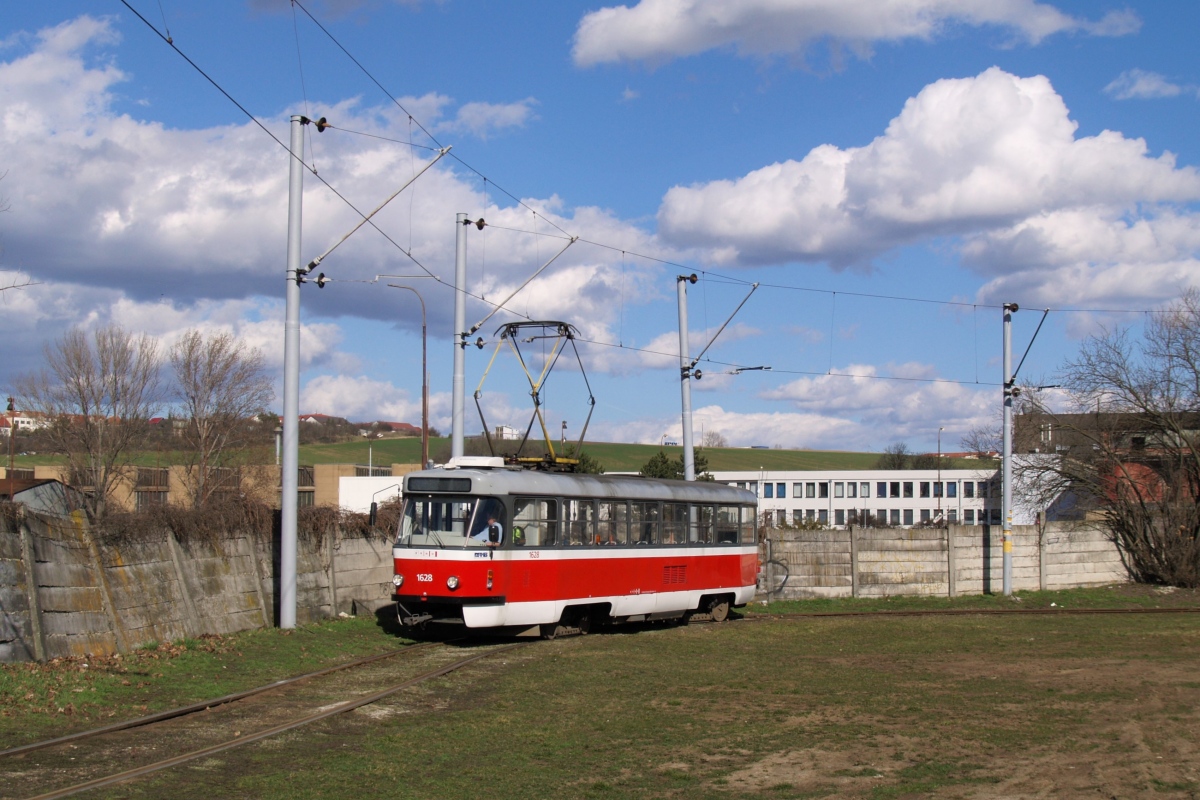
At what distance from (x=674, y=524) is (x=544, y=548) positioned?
14.8ft

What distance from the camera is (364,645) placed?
57.7ft

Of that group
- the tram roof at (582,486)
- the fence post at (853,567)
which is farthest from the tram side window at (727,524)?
the fence post at (853,567)

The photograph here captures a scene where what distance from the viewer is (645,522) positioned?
21859mm

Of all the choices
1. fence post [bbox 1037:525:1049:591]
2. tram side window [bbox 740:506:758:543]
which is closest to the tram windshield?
tram side window [bbox 740:506:758:543]

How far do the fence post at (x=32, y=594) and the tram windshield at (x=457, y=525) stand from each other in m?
6.51

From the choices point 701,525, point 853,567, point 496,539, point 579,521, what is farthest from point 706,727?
point 853,567

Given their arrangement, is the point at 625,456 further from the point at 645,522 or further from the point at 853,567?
the point at 645,522

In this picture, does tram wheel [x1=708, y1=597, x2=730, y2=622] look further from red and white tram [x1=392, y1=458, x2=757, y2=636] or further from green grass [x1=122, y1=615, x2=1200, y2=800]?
green grass [x1=122, y1=615, x2=1200, y2=800]

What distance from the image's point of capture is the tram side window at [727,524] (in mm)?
24384

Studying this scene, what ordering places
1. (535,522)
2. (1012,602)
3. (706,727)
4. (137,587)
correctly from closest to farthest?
(706,727) → (137,587) → (535,522) → (1012,602)

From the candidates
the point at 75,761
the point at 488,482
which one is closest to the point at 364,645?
the point at 488,482

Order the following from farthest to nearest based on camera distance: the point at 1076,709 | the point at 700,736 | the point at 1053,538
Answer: the point at 1053,538
the point at 1076,709
the point at 700,736

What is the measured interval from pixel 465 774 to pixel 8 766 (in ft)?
11.5

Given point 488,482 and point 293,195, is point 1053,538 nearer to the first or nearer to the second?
point 488,482
